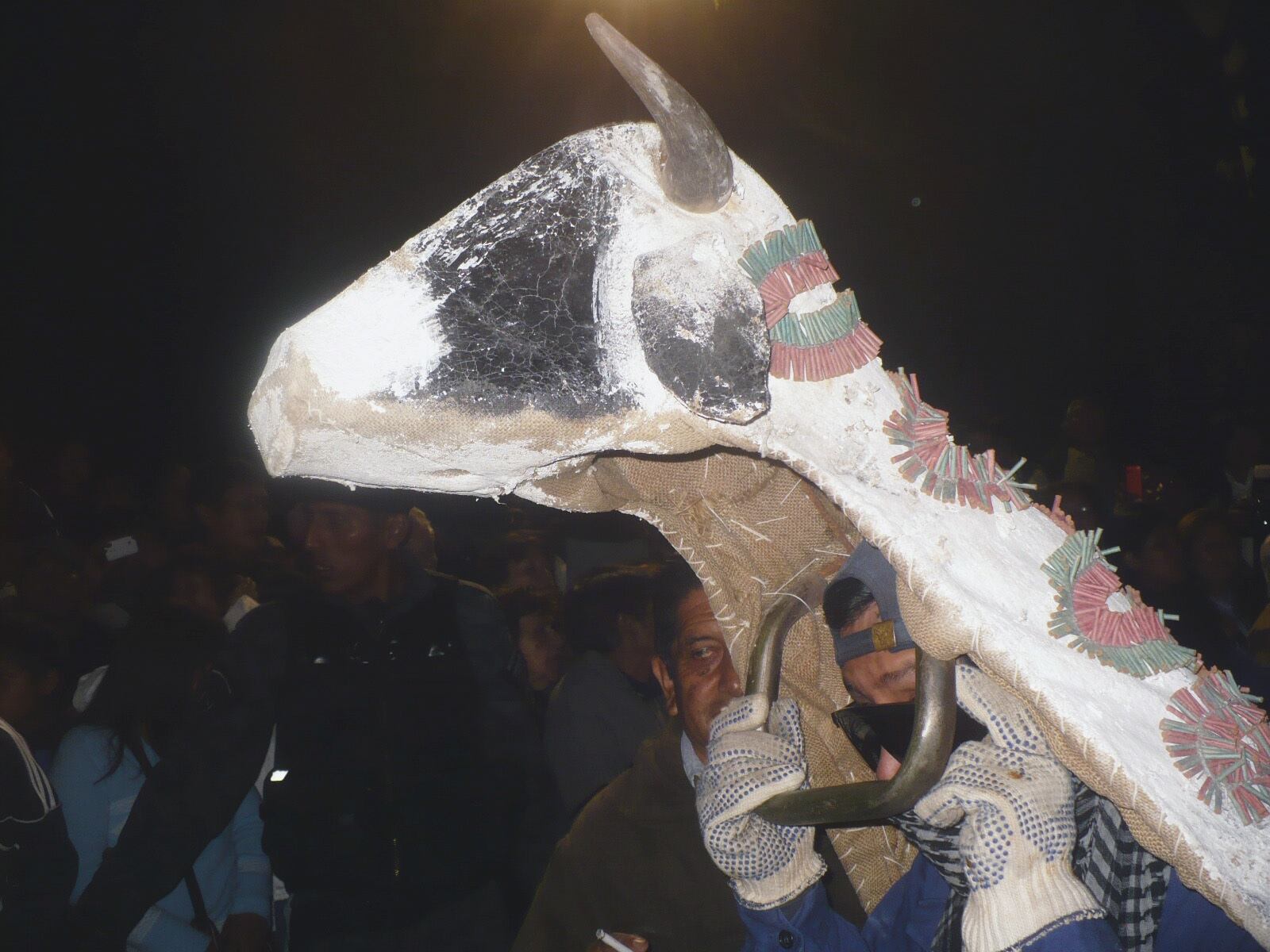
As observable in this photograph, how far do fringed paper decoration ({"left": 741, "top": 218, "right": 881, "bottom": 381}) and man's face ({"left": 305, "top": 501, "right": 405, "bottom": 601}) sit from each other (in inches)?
73.7

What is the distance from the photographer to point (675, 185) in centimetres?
101

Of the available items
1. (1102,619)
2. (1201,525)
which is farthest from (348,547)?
(1201,525)

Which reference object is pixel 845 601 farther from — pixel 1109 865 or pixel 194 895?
pixel 194 895

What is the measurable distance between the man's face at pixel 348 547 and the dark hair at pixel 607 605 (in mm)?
735

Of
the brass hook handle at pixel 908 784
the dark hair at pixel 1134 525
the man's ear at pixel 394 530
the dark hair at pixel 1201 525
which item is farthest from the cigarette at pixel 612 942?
the dark hair at pixel 1134 525

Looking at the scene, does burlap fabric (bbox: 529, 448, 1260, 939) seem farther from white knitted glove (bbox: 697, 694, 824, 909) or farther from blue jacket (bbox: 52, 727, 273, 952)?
blue jacket (bbox: 52, 727, 273, 952)

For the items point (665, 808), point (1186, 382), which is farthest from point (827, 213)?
point (665, 808)

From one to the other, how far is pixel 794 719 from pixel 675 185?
97 centimetres

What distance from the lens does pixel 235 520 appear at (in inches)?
139

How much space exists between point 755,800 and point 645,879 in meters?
0.99

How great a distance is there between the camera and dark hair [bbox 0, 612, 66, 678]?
2.76m

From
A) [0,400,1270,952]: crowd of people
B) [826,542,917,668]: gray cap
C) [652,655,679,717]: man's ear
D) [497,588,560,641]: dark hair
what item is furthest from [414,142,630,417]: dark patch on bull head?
[497,588,560,641]: dark hair

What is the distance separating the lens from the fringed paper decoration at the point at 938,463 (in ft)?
3.46

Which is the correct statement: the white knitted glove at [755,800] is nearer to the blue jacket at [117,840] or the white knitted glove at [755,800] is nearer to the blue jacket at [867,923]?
the blue jacket at [867,923]
